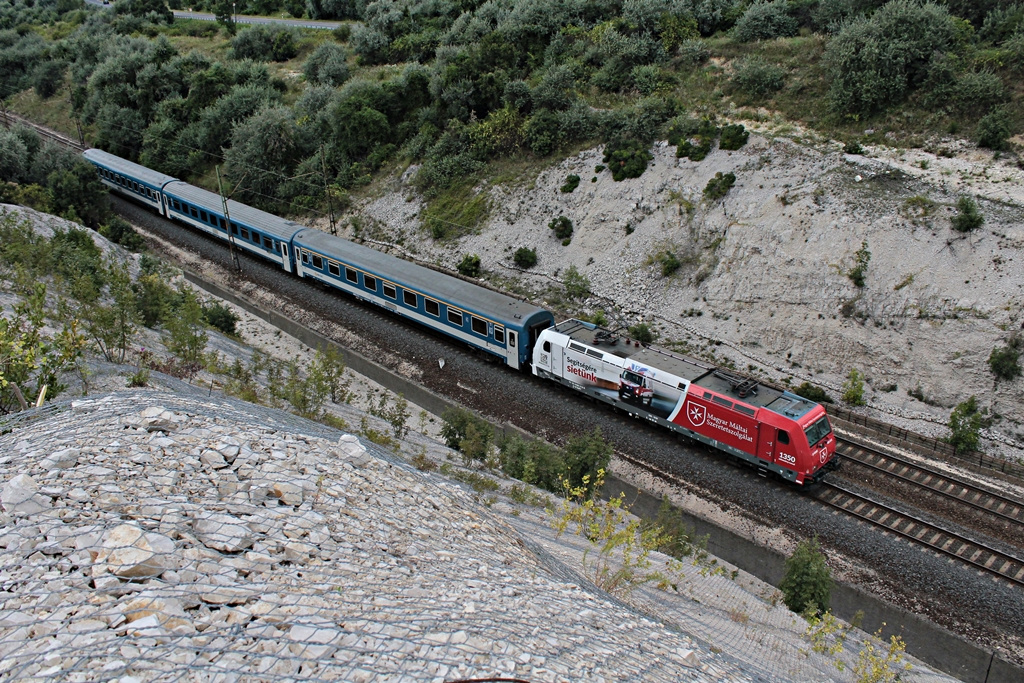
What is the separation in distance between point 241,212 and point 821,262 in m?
28.7

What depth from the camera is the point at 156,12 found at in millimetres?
81688

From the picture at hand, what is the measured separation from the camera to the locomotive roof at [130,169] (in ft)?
137

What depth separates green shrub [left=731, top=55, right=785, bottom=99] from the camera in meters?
33.1

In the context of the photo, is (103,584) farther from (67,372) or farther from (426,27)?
(426,27)

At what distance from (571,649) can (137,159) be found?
5937 cm

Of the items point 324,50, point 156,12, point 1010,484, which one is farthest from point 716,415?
point 156,12

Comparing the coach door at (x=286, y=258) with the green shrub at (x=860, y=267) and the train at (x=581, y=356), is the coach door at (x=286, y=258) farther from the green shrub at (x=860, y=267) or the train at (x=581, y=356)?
the green shrub at (x=860, y=267)

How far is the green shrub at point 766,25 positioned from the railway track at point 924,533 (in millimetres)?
28437

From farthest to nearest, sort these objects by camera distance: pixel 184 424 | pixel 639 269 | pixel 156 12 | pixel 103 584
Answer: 1. pixel 156 12
2. pixel 639 269
3. pixel 184 424
4. pixel 103 584

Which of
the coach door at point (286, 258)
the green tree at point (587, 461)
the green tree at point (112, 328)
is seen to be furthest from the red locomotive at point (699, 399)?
the coach door at point (286, 258)

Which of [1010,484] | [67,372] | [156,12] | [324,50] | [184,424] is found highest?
[156,12]

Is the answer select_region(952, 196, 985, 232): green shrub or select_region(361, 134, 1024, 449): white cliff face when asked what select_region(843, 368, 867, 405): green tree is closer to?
select_region(361, 134, 1024, 449): white cliff face

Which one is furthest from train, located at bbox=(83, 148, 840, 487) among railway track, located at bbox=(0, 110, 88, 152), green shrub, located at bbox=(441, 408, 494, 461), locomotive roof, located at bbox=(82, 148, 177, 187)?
railway track, located at bbox=(0, 110, 88, 152)

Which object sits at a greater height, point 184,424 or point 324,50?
point 324,50
